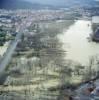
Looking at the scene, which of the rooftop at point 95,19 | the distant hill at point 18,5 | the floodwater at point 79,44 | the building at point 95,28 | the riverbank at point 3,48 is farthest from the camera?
the distant hill at point 18,5

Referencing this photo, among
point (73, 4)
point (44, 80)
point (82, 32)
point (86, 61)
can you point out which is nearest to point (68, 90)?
point (44, 80)

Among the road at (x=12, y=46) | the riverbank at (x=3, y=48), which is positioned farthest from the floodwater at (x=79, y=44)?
the riverbank at (x=3, y=48)

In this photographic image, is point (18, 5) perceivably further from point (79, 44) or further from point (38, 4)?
point (79, 44)

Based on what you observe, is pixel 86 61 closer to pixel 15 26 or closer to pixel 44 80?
pixel 44 80

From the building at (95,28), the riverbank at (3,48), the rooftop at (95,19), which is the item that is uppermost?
the rooftop at (95,19)

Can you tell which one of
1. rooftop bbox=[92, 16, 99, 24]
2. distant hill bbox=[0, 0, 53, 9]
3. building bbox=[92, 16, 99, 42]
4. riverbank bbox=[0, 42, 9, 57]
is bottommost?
riverbank bbox=[0, 42, 9, 57]

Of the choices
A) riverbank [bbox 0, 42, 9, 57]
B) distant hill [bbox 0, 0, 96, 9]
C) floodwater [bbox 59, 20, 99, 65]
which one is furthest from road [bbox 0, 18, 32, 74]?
distant hill [bbox 0, 0, 96, 9]

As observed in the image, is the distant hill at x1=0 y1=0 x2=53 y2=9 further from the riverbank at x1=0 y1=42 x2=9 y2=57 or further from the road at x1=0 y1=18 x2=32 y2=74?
the riverbank at x1=0 y1=42 x2=9 y2=57

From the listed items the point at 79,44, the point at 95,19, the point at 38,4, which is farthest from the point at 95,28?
the point at 38,4

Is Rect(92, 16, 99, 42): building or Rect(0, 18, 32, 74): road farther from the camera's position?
Rect(92, 16, 99, 42): building

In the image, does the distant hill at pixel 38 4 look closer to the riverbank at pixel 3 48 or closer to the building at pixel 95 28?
the building at pixel 95 28
